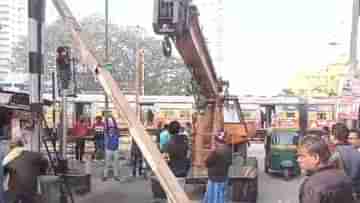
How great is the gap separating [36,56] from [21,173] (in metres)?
2.19

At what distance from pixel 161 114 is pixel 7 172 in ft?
99.1

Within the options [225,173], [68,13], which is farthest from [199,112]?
[68,13]

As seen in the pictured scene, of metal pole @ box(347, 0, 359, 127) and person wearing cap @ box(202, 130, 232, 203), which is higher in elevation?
metal pole @ box(347, 0, 359, 127)

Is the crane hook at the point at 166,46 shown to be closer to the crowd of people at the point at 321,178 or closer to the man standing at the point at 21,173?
the man standing at the point at 21,173

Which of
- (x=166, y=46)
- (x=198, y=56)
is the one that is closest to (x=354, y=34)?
(x=198, y=56)

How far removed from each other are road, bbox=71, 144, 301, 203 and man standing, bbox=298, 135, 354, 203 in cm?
956

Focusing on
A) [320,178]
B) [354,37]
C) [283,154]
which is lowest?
[283,154]

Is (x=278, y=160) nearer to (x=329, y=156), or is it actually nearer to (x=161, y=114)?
(x=329, y=156)

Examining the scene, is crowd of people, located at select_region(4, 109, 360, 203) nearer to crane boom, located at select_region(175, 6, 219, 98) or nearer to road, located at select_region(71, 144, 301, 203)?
road, located at select_region(71, 144, 301, 203)

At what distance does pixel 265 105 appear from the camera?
39.2 meters

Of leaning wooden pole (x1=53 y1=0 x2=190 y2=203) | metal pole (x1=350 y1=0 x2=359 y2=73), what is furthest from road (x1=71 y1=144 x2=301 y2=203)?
leaning wooden pole (x1=53 y1=0 x2=190 y2=203)

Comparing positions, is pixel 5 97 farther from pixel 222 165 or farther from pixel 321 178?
pixel 321 178

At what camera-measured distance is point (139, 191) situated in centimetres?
1457

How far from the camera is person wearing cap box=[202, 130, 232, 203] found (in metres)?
10.1
